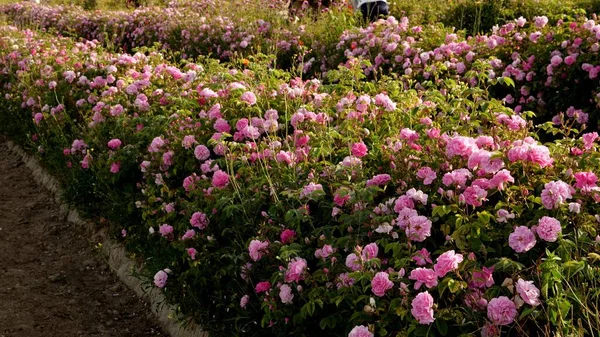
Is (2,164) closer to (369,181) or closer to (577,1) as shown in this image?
(369,181)

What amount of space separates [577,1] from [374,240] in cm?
617

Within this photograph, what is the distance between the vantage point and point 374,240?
114 inches

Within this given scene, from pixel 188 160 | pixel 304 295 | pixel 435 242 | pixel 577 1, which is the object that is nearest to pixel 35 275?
pixel 188 160

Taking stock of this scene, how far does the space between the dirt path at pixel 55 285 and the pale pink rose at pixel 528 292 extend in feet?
8.22

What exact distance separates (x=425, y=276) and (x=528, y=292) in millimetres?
348

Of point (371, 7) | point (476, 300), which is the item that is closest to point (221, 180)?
point (476, 300)

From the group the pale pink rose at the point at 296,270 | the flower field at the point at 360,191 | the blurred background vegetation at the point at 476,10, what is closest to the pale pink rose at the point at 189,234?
the flower field at the point at 360,191

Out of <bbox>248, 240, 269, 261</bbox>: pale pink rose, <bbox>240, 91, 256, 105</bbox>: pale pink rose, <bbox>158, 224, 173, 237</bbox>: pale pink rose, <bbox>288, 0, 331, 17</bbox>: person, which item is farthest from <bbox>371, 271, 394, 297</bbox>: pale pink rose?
<bbox>288, 0, 331, 17</bbox>: person

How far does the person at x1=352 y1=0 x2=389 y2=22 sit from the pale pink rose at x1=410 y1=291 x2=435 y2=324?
7.02 meters

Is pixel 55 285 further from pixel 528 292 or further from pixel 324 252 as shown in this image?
pixel 528 292

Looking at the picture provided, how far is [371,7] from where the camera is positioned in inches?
365

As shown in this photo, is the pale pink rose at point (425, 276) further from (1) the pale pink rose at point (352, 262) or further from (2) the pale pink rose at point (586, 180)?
(2) the pale pink rose at point (586, 180)

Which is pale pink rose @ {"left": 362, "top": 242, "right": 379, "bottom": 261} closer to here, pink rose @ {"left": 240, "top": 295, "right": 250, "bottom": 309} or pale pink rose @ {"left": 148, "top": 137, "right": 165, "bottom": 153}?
pink rose @ {"left": 240, "top": 295, "right": 250, "bottom": 309}

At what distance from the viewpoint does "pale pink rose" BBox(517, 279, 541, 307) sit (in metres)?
2.32
